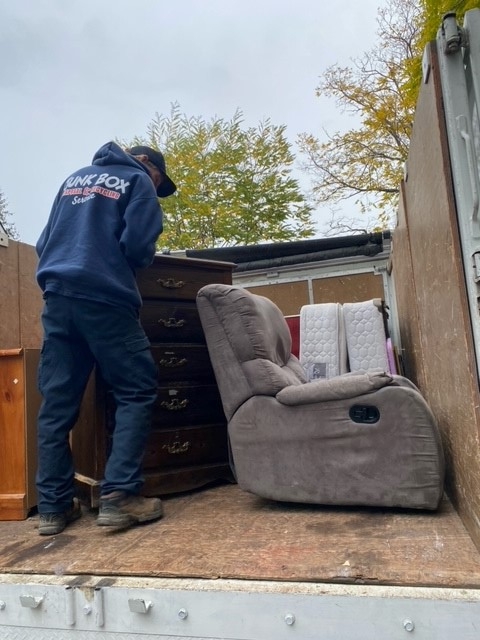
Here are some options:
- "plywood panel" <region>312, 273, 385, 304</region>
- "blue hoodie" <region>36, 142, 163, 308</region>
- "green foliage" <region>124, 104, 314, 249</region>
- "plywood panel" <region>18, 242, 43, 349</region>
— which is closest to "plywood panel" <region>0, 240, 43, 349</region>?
"plywood panel" <region>18, 242, 43, 349</region>

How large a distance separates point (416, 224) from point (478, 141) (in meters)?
0.78

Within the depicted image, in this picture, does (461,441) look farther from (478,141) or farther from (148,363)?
(148,363)

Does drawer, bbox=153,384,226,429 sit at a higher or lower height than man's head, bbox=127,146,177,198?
lower

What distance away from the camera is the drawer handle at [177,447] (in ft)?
7.26

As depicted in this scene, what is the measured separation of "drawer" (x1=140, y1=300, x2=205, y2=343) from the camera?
2.27 metres

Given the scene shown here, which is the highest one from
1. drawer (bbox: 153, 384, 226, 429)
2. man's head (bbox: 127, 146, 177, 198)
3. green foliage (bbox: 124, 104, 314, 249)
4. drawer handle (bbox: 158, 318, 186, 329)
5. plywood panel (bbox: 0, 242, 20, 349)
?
green foliage (bbox: 124, 104, 314, 249)

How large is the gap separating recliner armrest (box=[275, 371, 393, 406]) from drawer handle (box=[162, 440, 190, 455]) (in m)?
0.60

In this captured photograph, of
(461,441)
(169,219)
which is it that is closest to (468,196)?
(461,441)

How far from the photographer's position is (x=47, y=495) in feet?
5.79

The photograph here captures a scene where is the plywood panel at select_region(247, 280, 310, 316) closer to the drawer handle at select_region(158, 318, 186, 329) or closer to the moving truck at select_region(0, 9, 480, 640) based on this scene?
the drawer handle at select_region(158, 318, 186, 329)

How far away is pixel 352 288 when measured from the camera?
438 cm

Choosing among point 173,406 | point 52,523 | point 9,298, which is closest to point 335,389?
point 173,406

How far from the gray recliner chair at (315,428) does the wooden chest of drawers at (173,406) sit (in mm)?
309

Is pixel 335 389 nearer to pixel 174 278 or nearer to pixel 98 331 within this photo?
pixel 98 331
